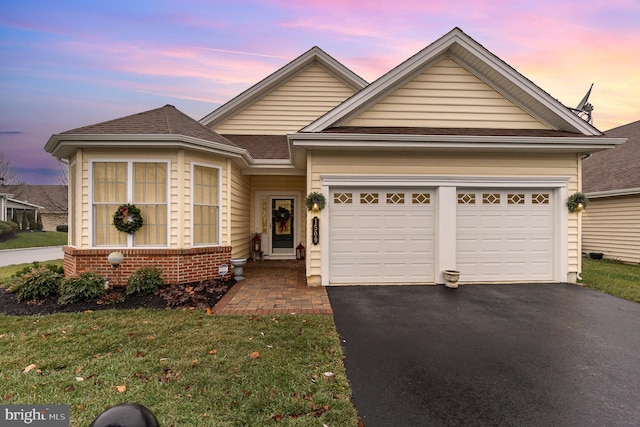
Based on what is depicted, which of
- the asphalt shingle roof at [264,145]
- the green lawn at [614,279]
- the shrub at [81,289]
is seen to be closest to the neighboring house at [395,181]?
the green lawn at [614,279]

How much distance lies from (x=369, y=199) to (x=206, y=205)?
13.0ft

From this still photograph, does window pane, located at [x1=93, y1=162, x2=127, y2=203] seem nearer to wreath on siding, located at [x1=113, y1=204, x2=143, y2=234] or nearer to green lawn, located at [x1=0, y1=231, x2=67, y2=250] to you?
wreath on siding, located at [x1=113, y1=204, x2=143, y2=234]

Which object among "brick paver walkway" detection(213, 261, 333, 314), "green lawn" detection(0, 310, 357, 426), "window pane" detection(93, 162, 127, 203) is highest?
"window pane" detection(93, 162, 127, 203)

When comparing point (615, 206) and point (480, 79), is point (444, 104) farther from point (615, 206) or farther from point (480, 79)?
point (615, 206)

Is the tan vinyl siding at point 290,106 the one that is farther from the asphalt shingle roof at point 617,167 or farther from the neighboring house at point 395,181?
the asphalt shingle roof at point 617,167

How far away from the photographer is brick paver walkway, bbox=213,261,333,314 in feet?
16.5

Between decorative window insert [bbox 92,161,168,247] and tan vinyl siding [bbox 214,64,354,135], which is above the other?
tan vinyl siding [bbox 214,64,354,135]

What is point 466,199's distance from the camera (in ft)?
22.7

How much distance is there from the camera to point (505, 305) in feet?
17.6

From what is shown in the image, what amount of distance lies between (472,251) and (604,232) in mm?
9095

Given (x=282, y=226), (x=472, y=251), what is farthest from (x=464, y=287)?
(x=282, y=226)

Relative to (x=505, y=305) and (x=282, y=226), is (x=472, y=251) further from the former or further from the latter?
(x=282, y=226)

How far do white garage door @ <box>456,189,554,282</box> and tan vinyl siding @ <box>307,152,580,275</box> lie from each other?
486mm

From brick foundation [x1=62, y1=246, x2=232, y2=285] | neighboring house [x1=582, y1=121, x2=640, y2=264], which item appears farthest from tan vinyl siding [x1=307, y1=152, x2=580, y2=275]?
neighboring house [x1=582, y1=121, x2=640, y2=264]
